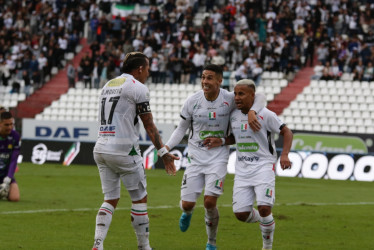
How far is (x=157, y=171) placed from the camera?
26.9 metres

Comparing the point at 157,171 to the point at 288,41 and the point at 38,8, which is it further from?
the point at 38,8

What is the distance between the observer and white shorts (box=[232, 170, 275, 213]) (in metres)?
10.3

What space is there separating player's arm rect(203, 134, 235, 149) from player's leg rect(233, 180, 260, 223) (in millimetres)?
758

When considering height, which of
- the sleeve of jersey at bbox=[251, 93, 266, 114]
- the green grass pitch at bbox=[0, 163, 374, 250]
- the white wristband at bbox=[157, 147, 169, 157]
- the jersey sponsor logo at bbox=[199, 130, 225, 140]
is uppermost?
the sleeve of jersey at bbox=[251, 93, 266, 114]

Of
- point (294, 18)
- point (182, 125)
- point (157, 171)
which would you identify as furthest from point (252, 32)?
point (182, 125)

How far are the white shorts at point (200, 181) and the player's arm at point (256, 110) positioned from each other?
916 millimetres

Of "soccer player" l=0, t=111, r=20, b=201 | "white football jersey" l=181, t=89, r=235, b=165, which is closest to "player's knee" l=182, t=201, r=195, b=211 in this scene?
"white football jersey" l=181, t=89, r=235, b=165

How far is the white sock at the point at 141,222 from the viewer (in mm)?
10008

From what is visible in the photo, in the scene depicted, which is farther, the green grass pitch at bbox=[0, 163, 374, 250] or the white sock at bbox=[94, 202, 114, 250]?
the green grass pitch at bbox=[0, 163, 374, 250]

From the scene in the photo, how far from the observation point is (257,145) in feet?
34.7

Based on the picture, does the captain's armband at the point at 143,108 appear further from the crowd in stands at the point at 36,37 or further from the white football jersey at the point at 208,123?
the crowd in stands at the point at 36,37

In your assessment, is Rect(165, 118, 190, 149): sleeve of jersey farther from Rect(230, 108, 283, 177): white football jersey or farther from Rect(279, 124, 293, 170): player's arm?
Rect(279, 124, 293, 170): player's arm

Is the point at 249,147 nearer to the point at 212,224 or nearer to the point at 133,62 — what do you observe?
the point at 212,224

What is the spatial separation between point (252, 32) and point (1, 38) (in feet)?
45.6
